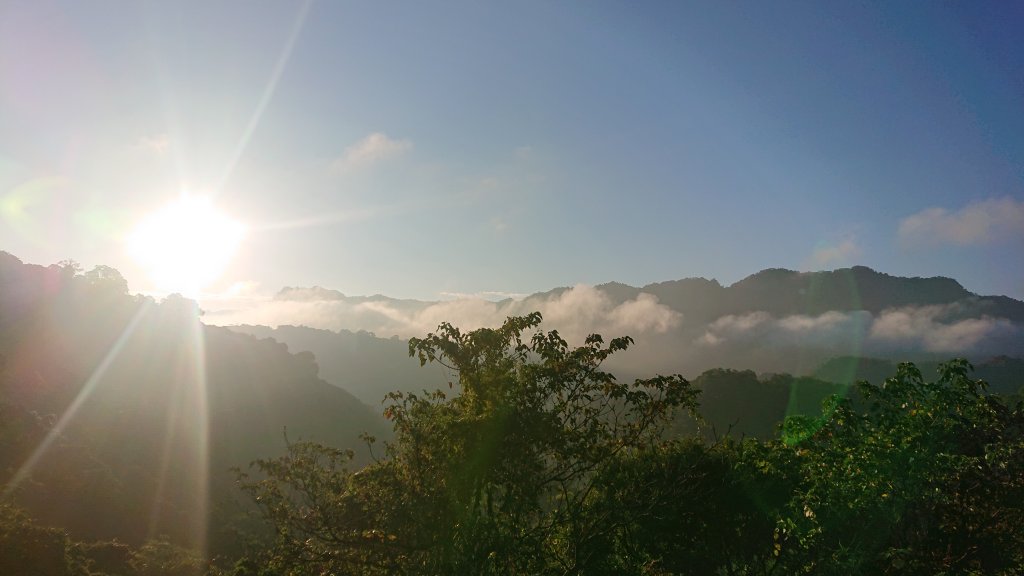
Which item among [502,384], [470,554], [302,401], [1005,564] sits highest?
[502,384]

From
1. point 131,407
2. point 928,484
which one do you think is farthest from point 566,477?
point 131,407

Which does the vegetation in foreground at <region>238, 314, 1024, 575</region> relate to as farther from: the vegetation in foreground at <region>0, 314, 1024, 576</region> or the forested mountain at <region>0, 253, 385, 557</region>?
the forested mountain at <region>0, 253, 385, 557</region>

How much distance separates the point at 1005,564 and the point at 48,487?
66727mm

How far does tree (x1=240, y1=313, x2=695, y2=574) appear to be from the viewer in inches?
362

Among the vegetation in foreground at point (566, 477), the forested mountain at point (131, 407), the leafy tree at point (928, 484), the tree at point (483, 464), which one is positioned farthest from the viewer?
the forested mountain at point (131, 407)

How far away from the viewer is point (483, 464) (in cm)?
918

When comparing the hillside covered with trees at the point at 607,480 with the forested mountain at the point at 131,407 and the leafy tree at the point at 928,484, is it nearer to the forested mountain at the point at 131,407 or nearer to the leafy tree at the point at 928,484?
the leafy tree at the point at 928,484

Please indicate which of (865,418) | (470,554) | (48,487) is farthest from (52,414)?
(865,418)

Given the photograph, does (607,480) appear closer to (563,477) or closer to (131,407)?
(563,477)

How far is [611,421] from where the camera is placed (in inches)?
443

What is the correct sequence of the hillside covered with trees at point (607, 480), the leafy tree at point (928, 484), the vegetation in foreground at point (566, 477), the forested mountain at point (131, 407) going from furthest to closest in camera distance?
the forested mountain at point (131, 407)
the leafy tree at point (928, 484)
the hillside covered with trees at point (607, 480)
the vegetation in foreground at point (566, 477)

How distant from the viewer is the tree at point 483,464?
9.20m

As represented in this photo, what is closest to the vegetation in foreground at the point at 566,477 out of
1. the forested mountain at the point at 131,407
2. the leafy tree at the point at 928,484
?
the leafy tree at the point at 928,484

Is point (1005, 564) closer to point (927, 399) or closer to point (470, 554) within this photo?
point (927, 399)
